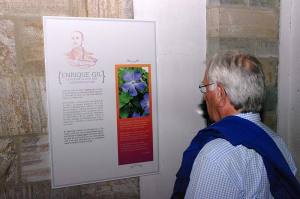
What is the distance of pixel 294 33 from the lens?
2076mm

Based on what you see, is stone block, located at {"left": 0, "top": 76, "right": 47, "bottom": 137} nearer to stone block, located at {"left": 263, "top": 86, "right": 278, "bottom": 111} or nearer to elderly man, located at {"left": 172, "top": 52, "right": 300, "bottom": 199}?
elderly man, located at {"left": 172, "top": 52, "right": 300, "bottom": 199}

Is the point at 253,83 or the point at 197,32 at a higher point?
the point at 197,32

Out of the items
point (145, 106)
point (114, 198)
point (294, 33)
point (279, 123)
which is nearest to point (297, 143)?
point (279, 123)

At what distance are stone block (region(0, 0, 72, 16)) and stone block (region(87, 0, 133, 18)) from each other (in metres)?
0.11

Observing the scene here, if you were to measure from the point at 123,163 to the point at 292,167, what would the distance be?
2.65ft

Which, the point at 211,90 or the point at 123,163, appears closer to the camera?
the point at 211,90

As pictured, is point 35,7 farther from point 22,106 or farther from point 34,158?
point 34,158

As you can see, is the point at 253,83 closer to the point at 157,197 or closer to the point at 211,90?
the point at 211,90

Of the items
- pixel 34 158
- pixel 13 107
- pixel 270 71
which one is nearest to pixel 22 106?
pixel 13 107

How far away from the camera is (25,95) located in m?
1.54

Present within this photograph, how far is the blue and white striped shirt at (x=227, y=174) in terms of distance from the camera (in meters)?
1.13

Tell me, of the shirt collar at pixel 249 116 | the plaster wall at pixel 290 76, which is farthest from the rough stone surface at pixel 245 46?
the shirt collar at pixel 249 116

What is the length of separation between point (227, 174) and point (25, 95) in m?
0.96

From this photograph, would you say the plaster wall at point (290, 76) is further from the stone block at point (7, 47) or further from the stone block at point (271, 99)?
the stone block at point (7, 47)
